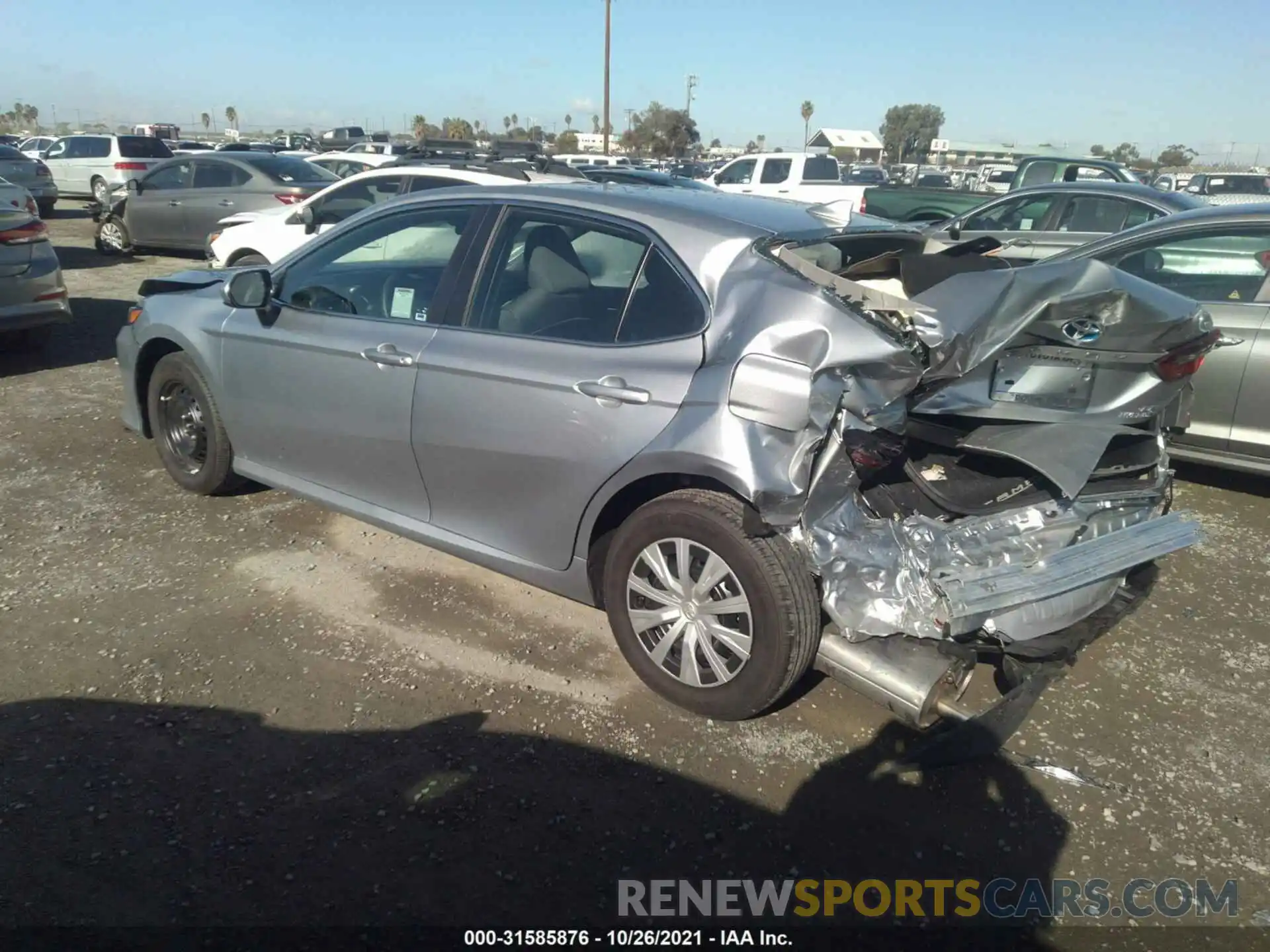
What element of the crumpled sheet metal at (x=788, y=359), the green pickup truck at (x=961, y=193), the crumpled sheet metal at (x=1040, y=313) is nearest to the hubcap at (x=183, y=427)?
the crumpled sheet metal at (x=788, y=359)

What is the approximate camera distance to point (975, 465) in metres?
3.19

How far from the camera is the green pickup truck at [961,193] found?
13.1 m

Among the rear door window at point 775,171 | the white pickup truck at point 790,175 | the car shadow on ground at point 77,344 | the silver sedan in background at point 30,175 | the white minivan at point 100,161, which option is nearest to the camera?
the car shadow on ground at point 77,344

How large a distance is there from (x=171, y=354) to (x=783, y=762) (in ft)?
12.7

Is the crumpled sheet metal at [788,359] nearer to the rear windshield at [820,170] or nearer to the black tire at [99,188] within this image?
the rear windshield at [820,170]

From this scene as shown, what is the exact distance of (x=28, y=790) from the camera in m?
2.81

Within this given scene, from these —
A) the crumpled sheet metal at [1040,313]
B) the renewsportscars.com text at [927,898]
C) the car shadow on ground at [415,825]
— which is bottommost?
the renewsportscars.com text at [927,898]

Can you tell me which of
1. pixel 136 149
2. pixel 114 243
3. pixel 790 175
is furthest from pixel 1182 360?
pixel 136 149

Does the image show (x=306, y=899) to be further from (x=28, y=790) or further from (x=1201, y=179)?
(x=1201, y=179)

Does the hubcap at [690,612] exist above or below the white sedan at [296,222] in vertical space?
below

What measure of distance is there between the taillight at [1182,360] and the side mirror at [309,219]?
885 centimetres

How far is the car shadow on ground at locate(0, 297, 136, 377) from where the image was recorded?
25.8ft

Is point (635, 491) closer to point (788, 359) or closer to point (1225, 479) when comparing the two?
point (788, 359)

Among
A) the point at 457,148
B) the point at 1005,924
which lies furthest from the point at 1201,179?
the point at 1005,924
